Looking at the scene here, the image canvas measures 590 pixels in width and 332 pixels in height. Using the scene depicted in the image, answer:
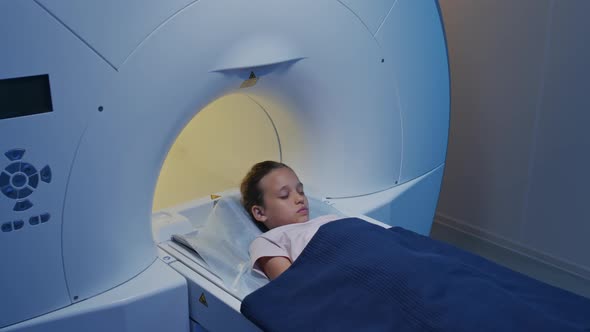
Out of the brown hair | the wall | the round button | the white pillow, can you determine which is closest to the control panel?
the round button

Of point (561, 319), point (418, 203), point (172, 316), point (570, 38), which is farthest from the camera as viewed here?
point (570, 38)

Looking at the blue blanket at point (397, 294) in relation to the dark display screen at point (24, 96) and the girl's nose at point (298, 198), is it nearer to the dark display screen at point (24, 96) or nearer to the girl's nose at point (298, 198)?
the girl's nose at point (298, 198)

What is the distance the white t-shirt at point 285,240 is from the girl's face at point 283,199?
5 centimetres

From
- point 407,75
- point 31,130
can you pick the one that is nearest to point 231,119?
point 407,75

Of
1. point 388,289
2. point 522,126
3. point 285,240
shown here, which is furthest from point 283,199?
point 522,126

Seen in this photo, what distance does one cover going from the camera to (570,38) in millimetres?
2105

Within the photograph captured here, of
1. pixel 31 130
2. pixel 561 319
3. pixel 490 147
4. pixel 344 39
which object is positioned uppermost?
pixel 344 39

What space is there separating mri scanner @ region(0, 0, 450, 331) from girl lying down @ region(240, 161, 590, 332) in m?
0.11

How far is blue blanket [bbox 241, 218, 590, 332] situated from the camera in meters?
1.17

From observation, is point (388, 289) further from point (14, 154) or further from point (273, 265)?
point (14, 154)

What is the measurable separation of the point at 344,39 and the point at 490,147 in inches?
39.7

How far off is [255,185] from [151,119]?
0.44 m

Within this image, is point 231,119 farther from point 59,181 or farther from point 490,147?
point 490,147

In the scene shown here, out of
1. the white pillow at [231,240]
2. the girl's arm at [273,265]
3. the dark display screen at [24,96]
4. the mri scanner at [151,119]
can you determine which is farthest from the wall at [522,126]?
the dark display screen at [24,96]
